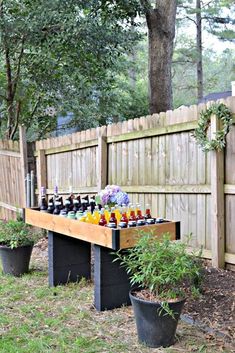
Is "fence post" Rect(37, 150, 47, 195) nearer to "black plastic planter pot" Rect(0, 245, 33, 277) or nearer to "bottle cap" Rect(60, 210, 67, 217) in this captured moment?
"black plastic planter pot" Rect(0, 245, 33, 277)

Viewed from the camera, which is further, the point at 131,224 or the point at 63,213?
the point at 63,213

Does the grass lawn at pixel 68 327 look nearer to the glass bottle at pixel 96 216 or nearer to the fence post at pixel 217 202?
the glass bottle at pixel 96 216

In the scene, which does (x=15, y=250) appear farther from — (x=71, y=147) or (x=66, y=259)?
(x=71, y=147)

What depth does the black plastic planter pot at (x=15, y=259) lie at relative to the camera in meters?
4.73

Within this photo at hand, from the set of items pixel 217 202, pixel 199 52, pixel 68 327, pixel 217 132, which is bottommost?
pixel 68 327

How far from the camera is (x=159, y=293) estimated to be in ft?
9.38

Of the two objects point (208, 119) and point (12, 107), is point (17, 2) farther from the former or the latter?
point (208, 119)

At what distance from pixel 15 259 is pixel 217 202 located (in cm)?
239

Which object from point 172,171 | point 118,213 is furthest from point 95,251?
point 172,171

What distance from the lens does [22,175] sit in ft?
24.6

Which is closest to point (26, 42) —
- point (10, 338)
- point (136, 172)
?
point (136, 172)

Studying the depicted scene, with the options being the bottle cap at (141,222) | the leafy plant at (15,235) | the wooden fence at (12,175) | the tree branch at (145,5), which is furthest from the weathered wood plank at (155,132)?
the tree branch at (145,5)

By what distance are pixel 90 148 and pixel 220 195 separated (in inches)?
103

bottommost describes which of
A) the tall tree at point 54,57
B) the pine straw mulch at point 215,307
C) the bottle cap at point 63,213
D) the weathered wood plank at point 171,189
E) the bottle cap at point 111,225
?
the pine straw mulch at point 215,307
